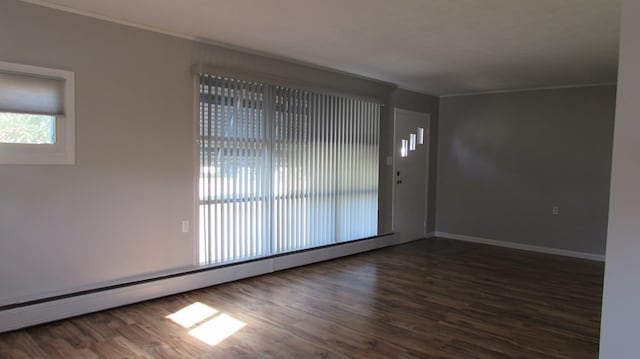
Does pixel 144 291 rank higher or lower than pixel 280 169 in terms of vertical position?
lower

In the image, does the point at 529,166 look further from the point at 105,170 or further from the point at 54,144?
the point at 54,144

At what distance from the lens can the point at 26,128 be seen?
3.12 m

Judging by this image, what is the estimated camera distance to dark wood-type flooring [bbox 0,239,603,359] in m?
2.89

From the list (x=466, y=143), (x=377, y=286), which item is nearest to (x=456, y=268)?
(x=377, y=286)

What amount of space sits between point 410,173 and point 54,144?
5022 millimetres

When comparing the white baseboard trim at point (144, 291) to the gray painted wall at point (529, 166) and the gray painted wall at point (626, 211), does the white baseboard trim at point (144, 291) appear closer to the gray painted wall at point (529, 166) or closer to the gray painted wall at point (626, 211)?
the gray painted wall at point (529, 166)

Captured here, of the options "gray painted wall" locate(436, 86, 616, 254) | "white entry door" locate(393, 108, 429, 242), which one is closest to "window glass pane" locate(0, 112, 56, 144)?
"white entry door" locate(393, 108, 429, 242)

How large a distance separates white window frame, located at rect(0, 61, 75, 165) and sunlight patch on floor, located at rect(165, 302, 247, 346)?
1.53 metres

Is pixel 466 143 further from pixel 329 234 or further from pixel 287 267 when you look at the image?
pixel 287 267

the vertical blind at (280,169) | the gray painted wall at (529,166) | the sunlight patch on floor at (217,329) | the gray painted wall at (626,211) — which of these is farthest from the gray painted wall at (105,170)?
the gray painted wall at (529,166)

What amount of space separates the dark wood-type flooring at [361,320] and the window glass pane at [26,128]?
1415mm

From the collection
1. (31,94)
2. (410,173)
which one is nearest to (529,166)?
(410,173)

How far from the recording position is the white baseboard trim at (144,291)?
3094 mm

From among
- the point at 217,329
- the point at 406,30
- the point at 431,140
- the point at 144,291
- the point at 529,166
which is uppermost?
the point at 406,30
